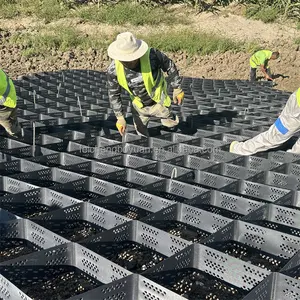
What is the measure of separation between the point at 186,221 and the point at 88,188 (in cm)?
118

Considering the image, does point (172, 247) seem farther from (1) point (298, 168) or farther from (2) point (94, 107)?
(2) point (94, 107)

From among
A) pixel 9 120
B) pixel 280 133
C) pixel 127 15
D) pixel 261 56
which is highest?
pixel 127 15

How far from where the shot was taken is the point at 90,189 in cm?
470

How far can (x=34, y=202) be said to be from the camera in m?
4.36

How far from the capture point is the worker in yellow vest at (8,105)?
5992 millimetres

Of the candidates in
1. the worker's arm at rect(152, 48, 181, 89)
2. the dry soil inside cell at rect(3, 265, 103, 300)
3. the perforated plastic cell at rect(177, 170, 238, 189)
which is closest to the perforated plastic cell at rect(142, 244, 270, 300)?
the dry soil inside cell at rect(3, 265, 103, 300)

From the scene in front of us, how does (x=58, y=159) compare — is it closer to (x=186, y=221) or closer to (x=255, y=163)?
(x=186, y=221)

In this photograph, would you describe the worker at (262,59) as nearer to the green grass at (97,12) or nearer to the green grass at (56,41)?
the green grass at (56,41)

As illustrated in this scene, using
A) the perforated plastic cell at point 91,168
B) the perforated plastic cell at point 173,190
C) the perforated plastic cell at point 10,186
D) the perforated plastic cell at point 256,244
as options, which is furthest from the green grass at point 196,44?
the perforated plastic cell at point 256,244

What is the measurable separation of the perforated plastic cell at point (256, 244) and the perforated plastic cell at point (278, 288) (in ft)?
1.90

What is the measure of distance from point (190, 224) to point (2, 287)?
1696 mm

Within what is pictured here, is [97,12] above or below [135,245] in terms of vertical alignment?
above

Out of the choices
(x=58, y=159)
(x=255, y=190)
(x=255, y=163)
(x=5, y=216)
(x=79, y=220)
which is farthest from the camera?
(x=58, y=159)

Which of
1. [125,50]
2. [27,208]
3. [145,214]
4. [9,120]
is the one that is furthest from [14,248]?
[9,120]
